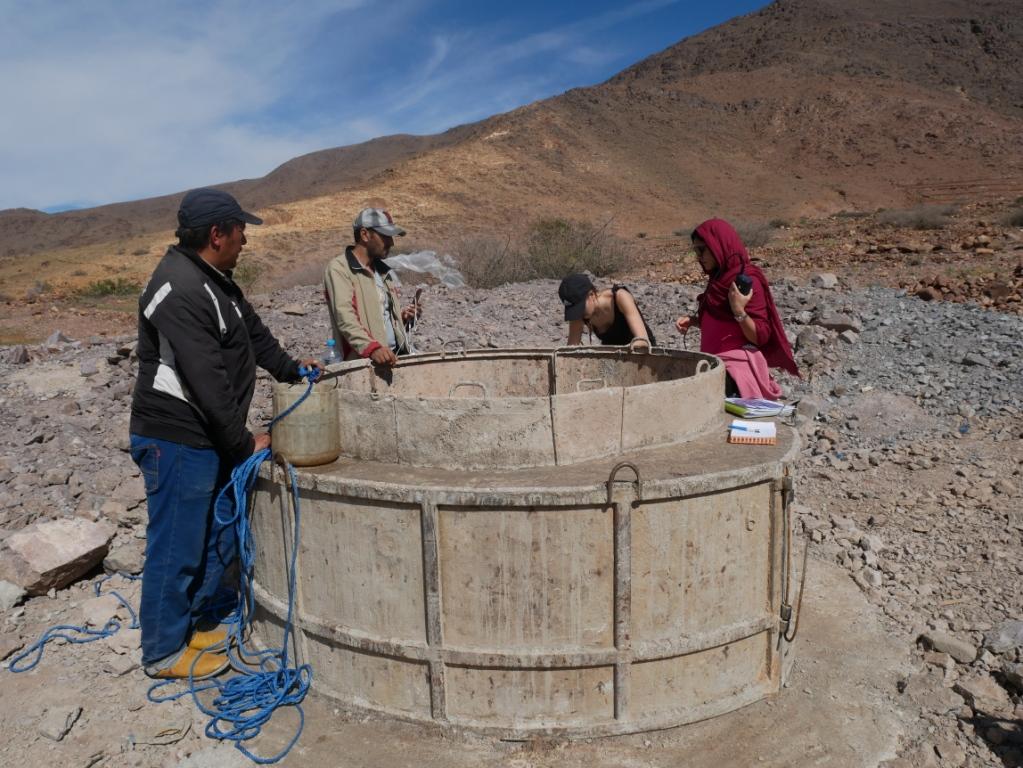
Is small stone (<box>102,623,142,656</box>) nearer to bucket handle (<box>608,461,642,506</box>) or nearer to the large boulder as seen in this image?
the large boulder

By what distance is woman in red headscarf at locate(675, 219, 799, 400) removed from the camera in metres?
4.45

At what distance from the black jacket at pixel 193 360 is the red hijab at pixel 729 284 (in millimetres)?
2448

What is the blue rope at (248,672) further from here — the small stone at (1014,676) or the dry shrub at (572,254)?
the dry shrub at (572,254)

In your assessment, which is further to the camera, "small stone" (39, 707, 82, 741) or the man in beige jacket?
the man in beige jacket

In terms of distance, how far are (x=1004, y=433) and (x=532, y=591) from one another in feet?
17.6

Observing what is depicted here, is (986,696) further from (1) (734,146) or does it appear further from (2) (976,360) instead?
(1) (734,146)

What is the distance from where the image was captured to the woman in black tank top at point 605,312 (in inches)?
196

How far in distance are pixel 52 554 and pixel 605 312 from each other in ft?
11.6

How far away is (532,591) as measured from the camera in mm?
3178

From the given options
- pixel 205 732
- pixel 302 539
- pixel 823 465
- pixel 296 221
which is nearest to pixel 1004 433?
pixel 823 465

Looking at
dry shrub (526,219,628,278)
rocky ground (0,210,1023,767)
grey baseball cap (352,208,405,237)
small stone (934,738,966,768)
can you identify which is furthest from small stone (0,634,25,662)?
dry shrub (526,219,628,278)

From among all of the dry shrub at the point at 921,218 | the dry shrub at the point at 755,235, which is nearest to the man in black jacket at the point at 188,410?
the dry shrub at the point at 755,235

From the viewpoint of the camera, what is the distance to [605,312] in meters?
5.13

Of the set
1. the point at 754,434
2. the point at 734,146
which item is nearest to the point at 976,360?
the point at 754,434
